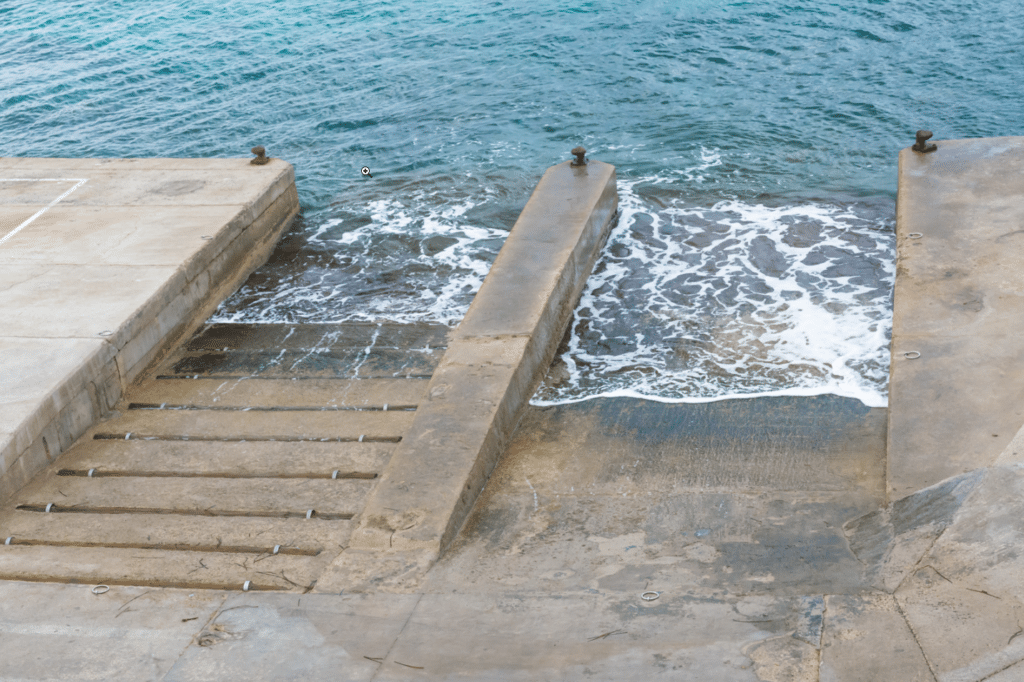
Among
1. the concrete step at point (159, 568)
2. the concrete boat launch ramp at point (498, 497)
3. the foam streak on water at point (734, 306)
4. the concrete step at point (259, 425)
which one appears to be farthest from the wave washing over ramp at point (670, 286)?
the concrete step at point (159, 568)

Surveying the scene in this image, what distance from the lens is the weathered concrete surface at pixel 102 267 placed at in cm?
642

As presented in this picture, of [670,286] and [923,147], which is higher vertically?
[923,147]

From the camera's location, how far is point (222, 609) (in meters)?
4.59

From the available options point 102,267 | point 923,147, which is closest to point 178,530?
point 102,267

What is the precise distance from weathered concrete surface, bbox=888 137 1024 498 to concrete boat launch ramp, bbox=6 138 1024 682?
0.03 m

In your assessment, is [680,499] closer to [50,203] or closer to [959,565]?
[959,565]

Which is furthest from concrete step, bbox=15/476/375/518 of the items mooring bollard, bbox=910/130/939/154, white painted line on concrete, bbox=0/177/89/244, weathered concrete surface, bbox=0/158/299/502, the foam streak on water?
mooring bollard, bbox=910/130/939/154

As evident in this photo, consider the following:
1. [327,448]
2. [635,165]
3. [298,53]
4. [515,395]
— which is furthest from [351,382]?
[298,53]

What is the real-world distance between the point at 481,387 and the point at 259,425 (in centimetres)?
178

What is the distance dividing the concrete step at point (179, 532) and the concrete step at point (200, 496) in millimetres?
79

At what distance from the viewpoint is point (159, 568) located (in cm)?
516

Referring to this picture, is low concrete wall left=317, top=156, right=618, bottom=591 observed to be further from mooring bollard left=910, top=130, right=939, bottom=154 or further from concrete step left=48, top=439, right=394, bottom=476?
mooring bollard left=910, top=130, right=939, bottom=154

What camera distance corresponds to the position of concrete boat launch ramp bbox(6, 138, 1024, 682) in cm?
410

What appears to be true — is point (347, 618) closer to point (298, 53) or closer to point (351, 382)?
point (351, 382)
